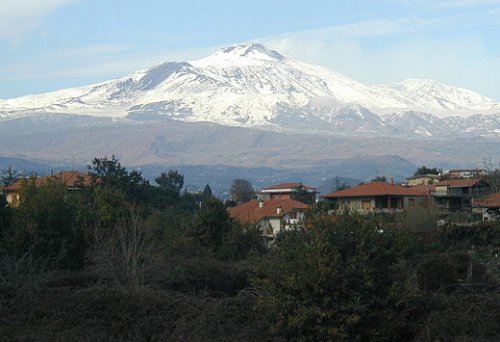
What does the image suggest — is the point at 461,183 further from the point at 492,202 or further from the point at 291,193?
the point at 291,193

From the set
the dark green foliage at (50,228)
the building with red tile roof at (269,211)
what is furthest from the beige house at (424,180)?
the dark green foliage at (50,228)

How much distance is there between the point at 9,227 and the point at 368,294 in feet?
56.5

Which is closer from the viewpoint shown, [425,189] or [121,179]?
[121,179]

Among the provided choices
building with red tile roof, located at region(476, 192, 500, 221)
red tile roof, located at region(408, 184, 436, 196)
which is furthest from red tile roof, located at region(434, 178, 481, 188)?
building with red tile roof, located at region(476, 192, 500, 221)

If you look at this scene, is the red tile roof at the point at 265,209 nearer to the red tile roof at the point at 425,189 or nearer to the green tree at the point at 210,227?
the red tile roof at the point at 425,189

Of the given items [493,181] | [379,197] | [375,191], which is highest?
[493,181]

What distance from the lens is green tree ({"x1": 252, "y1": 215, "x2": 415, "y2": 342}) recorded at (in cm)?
1580

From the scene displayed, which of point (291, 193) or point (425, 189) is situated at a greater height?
point (425, 189)

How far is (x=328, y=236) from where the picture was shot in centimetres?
1672

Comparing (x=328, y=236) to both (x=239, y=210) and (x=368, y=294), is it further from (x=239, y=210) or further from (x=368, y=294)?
(x=239, y=210)

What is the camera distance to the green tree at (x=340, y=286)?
15805mm

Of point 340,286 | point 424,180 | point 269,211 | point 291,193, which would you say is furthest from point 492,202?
point 291,193

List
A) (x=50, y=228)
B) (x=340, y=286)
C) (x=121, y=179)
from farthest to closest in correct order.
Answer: (x=121, y=179) → (x=50, y=228) → (x=340, y=286)

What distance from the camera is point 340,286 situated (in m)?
16.0
